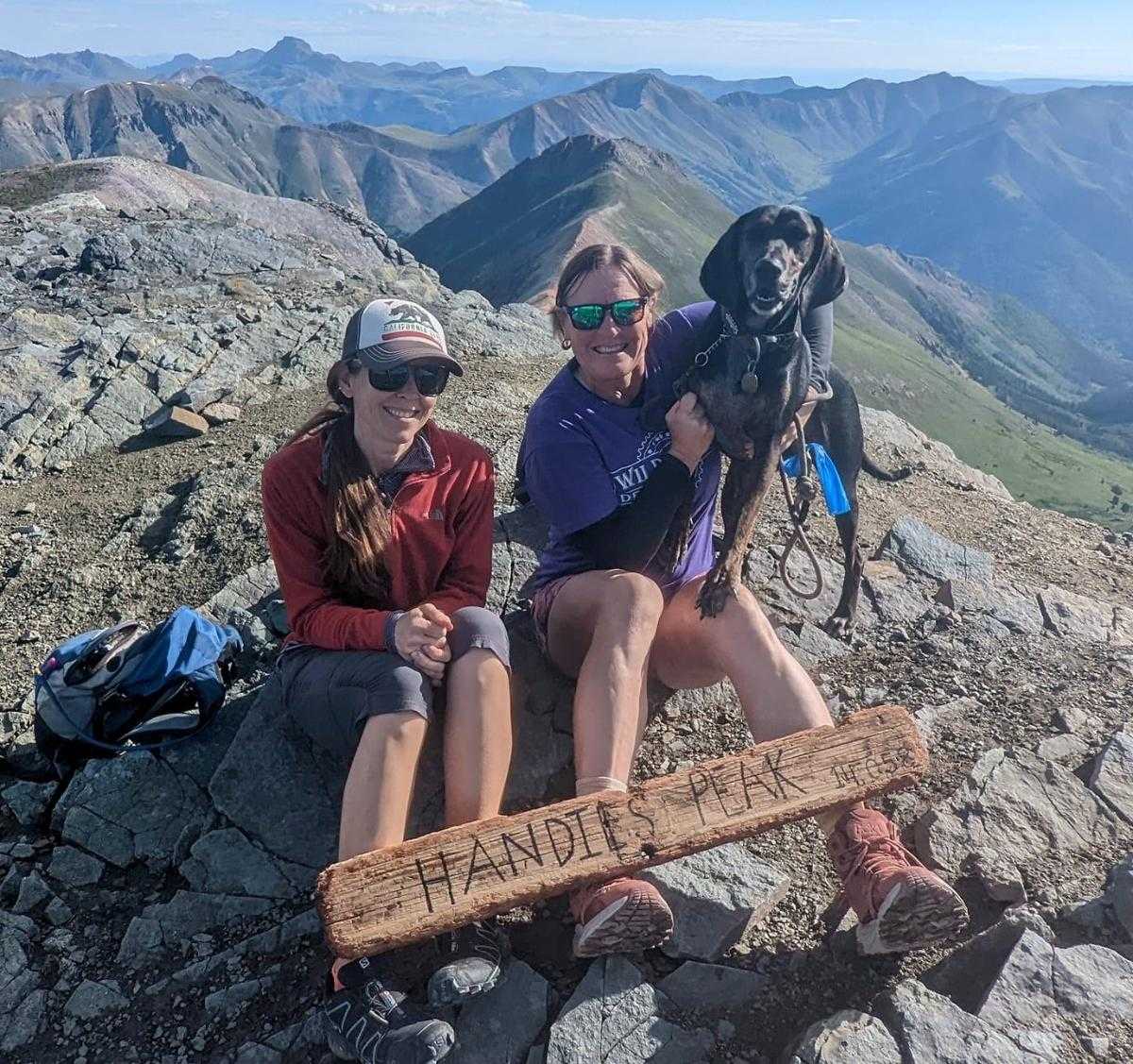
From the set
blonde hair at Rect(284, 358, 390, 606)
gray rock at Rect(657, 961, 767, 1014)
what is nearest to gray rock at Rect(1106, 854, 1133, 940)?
gray rock at Rect(657, 961, 767, 1014)

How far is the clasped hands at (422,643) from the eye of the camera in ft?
12.7

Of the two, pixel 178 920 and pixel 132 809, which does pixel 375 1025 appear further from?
pixel 132 809

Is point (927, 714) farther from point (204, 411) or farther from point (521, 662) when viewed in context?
point (204, 411)

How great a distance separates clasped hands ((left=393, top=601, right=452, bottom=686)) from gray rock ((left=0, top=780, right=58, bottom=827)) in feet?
9.05

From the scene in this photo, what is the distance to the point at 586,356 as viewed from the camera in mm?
4555

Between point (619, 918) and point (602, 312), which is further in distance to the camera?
point (602, 312)

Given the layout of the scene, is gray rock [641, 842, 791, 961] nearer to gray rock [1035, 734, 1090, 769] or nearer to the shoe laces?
the shoe laces

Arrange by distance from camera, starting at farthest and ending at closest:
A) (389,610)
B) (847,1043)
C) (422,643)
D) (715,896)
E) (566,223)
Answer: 1. (566,223)
2. (389,610)
3. (715,896)
4. (422,643)
5. (847,1043)

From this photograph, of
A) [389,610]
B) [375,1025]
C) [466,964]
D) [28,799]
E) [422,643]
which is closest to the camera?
[375,1025]

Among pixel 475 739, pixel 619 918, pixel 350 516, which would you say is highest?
pixel 350 516

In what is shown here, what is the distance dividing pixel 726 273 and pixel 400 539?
2.44 m

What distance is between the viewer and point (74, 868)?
450 centimetres

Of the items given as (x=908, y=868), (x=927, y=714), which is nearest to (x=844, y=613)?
(x=927, y=714)

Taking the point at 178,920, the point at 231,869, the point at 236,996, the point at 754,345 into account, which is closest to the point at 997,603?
the point at 754,345
